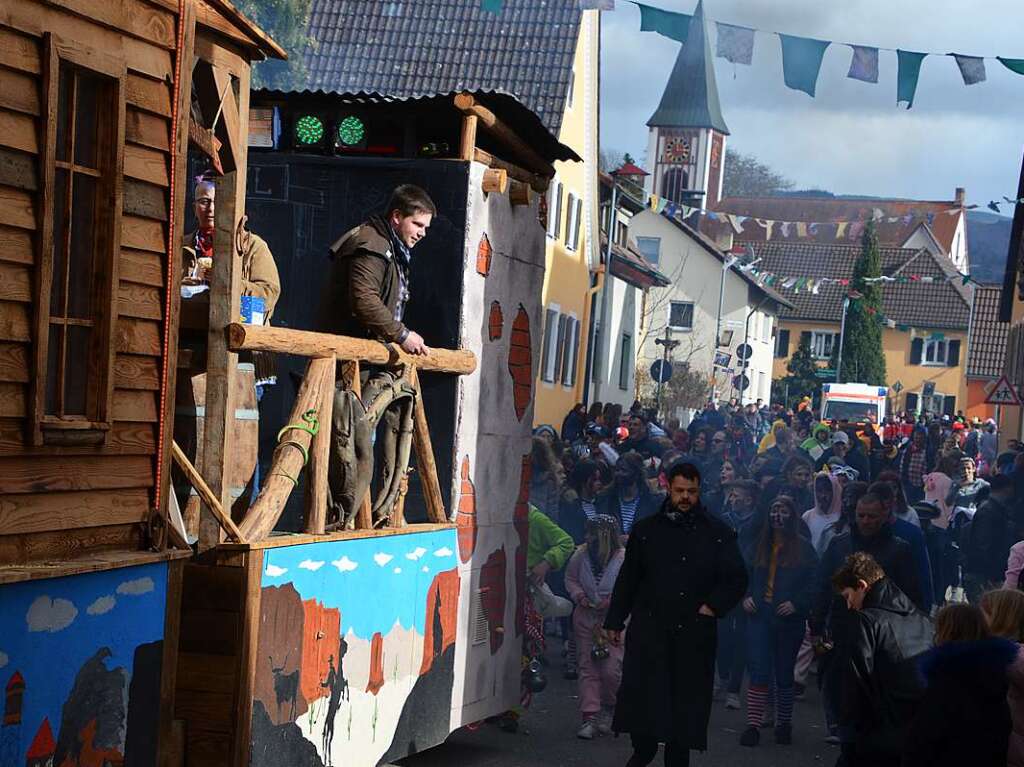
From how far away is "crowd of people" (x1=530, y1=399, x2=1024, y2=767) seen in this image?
20.7ft

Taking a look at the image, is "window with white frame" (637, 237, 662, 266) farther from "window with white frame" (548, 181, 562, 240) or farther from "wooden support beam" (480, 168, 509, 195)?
"wooden support beam" (480, 168, 509, 195)

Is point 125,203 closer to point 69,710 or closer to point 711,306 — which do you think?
point 69,710

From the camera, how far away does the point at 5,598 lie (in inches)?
225

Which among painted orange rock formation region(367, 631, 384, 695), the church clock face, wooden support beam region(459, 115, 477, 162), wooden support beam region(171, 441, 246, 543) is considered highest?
the church clock face

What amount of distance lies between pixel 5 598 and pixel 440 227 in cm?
484

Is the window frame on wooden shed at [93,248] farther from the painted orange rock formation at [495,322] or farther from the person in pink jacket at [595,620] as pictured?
the person in pink jacket at [595,620]

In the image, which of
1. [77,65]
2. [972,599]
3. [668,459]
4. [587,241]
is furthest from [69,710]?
[587,241]

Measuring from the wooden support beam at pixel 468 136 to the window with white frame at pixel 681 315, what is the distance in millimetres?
68521

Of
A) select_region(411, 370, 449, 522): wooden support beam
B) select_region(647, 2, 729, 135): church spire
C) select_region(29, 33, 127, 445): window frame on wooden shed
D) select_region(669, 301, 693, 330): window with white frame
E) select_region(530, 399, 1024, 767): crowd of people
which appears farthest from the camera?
select_region(647, 2, 729, 135): church spire

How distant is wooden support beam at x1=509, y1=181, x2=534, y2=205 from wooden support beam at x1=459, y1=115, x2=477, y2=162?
0.65 meters

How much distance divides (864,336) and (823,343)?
575cm

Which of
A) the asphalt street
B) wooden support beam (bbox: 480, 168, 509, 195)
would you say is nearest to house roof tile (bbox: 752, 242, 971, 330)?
the asphalt street

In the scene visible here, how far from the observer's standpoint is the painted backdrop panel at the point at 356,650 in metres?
7.60

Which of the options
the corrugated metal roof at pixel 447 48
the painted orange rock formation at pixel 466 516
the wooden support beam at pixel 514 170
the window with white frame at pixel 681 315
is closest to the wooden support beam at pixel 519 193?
the wooden support beam at pixel 514 170
